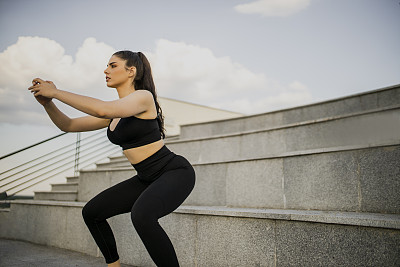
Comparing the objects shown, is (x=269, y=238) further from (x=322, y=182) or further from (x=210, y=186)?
(x=210, y=186)

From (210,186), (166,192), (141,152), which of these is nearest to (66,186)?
(210,186)

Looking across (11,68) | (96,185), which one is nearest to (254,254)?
(96,185)

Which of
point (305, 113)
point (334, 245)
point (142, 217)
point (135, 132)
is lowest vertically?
point (334, 245)

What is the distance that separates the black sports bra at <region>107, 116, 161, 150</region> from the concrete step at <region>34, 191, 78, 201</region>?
4.19m

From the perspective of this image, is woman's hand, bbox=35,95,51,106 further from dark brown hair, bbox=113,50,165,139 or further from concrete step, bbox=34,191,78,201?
concrete step, bbox=34,191,78,201

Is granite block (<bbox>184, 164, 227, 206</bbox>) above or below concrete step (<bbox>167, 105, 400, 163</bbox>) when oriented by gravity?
below

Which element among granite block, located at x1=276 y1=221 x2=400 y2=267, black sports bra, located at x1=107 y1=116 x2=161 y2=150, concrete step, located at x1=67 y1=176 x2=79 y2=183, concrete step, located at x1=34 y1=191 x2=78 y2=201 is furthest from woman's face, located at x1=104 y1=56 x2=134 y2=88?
concrete step, located at x1=67 y1=176 x2=79 y2=183

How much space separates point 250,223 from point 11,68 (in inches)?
245

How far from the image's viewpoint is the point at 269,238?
2787 mm

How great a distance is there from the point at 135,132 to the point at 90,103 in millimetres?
466

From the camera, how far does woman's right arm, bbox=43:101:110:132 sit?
8.00ft

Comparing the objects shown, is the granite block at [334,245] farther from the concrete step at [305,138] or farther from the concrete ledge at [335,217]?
the concrete step at [305,138]

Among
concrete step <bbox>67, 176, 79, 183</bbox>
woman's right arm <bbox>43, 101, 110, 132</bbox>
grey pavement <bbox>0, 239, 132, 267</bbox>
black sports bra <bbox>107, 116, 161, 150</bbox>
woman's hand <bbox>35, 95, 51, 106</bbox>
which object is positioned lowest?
grey pavement <bbox>0, 239, 132, 267</bbox>

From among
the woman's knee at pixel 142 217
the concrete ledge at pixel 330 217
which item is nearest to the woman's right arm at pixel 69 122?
the woman's knee at pixel 142 217
